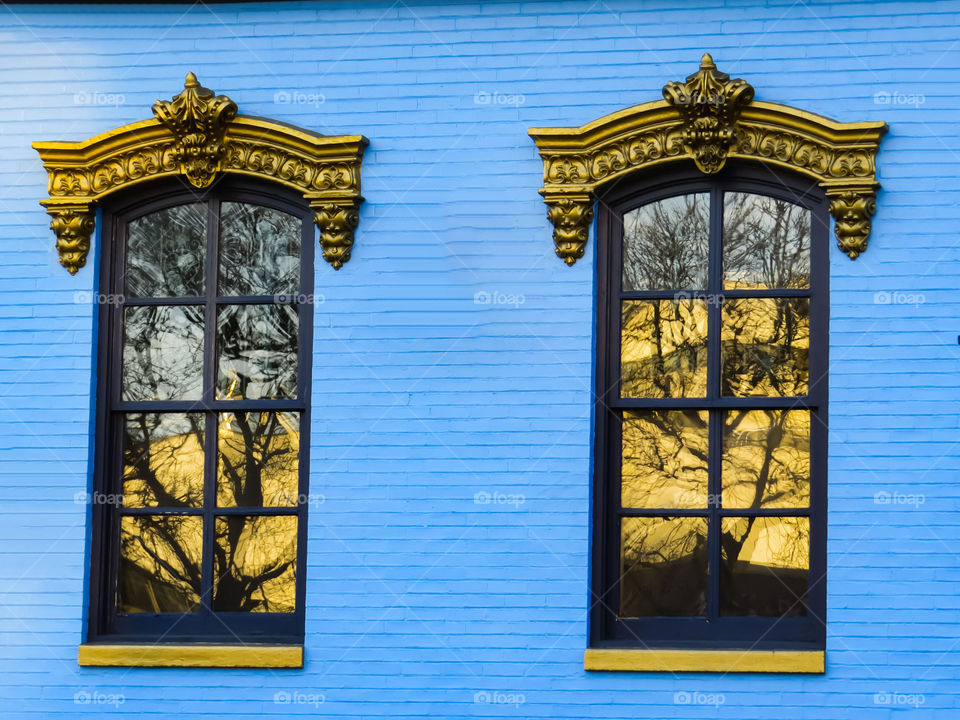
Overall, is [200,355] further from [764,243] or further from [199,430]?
[764,243]

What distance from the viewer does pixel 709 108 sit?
22.9ft

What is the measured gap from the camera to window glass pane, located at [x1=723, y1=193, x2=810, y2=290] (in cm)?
717

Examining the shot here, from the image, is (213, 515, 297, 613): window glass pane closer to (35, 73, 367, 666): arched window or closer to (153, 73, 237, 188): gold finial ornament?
(35, 73, 367, 666): arched window

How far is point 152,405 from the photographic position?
297 inches

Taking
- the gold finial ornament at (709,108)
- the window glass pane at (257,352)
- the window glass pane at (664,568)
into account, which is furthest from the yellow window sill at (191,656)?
the gold finial ornament at (709,108)

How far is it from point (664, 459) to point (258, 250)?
2860 mm

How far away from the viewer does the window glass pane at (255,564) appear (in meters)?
7.37

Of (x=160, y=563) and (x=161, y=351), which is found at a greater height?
(x=161, y=351)

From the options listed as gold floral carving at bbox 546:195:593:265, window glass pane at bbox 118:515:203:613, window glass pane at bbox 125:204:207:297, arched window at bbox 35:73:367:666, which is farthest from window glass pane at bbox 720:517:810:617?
window glass pane at bbox 125:204:207:297

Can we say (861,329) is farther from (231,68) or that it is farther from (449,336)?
(231,68)

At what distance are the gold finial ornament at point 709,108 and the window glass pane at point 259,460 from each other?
2.95 meters

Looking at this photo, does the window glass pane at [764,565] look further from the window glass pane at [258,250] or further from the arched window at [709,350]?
the window glass pane at [258,250]

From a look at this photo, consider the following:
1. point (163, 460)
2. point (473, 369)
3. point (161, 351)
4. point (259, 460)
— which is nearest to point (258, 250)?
point (161, 351)

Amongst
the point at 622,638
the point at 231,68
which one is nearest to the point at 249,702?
the point at 622,638
